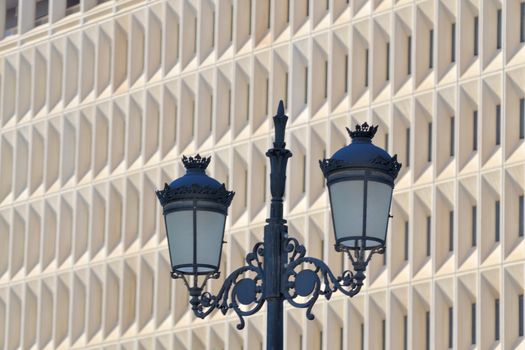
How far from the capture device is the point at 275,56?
62656mm

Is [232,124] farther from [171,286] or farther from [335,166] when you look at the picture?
[335,166]

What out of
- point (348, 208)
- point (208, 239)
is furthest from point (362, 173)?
point (208, 239)

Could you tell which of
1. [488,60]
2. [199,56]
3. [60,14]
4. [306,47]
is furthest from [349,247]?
[60,14]

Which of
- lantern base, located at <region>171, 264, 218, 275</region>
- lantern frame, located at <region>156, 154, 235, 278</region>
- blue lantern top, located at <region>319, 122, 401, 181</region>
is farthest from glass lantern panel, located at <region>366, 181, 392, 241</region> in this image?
lantern base, located at <region>171, 264, 218, 275</region>

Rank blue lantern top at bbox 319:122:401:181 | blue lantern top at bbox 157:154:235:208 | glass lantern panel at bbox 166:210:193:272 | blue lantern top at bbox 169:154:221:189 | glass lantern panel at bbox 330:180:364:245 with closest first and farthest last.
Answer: glass lantern panel at bbox 330:180:364:245
blue lantern top at bbox 319:122:401:181
glass lantern panel at bbox 166:210:193:272
blue lantern top at bbox 157:154:235:208
blue lantern top at bbox 169:154:221:189

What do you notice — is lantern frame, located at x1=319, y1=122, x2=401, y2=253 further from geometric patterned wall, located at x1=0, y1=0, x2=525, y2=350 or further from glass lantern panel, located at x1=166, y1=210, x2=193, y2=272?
geometric patterned wall, located at x1=0, y1=0, x2=525, y2=350

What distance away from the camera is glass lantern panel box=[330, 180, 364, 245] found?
1767 centimetres

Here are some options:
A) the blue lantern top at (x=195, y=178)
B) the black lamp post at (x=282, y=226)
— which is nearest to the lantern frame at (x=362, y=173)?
the black lamp post at (x=282, y=226)

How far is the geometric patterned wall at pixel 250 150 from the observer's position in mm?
55688

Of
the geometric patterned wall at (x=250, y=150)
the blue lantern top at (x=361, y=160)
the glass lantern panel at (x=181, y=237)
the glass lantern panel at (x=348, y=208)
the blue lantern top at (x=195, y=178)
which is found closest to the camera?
the glass lantern panel at (x=348, y=208)

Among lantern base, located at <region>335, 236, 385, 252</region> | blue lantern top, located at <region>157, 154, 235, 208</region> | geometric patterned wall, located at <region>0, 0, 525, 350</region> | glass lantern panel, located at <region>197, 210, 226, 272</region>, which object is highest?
geometric patterned wall, located at <region>0, 0, 525, 350</region>

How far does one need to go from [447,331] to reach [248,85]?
39.5ft

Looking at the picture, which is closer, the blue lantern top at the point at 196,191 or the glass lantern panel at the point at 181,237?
the glass lantern panel at the point at 181,237

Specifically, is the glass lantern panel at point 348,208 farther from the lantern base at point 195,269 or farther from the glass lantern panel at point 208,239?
the lantern base at point 195,269
